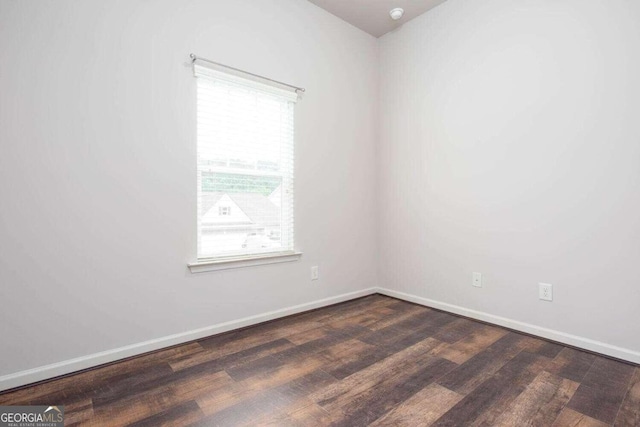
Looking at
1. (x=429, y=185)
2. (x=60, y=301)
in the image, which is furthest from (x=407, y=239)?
(x=60, y=301)

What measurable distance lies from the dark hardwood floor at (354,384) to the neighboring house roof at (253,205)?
35.4 inches

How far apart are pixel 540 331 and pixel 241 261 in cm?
231

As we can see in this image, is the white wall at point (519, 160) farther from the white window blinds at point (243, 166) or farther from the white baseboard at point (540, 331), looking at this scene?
the white window blinds at point (243, 166)

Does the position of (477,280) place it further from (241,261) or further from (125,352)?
(125,352)

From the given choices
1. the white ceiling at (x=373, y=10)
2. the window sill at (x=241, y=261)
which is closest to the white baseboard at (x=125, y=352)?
the window sill at (x=241, y=261)

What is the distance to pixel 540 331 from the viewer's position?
2449 millimetres

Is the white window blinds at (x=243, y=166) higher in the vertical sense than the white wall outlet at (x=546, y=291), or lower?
higher

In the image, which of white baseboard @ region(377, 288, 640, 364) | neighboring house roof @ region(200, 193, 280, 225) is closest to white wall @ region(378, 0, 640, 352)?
white baseboard @ region(377, 288, 640, 364)

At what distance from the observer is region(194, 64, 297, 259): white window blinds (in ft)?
7.95

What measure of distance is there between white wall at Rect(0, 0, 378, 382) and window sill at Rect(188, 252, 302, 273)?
0.20 feet

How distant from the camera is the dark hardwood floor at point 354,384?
4.94ft

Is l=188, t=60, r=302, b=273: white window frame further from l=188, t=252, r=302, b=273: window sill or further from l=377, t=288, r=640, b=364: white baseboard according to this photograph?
l=377, t=288, r=640, b=364: white baseboard

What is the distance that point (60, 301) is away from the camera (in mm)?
1888

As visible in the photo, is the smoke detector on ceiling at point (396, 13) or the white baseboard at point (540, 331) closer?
the white baseboard at point (540, 331)
